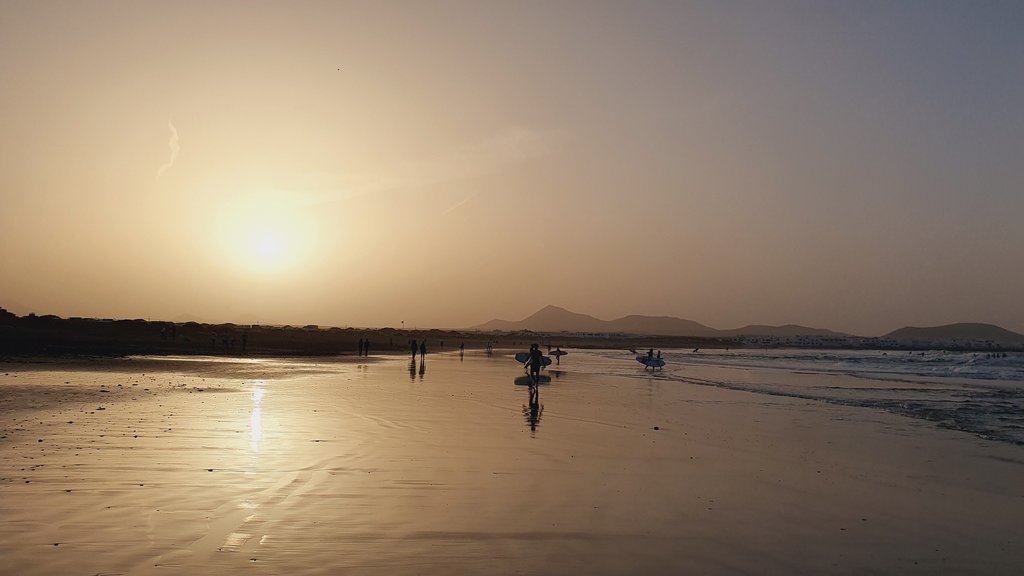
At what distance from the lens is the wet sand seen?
25.8 feet

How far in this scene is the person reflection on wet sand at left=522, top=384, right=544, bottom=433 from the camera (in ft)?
63.4

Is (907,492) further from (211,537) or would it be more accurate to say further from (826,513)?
(211,537)

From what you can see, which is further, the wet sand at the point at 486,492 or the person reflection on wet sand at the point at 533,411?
the person reflection on wet sand at the point at 533,411

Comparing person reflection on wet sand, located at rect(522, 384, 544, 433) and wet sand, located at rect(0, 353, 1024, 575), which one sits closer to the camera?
wet sand, located at rect(0, 353, 1024, 575)

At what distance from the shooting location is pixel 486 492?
10.9 metres

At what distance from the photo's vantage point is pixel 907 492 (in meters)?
11.8

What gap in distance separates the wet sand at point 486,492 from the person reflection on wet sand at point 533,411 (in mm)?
236

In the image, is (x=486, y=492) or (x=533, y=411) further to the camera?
(x=533, y=411)

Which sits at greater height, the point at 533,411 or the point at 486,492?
the point at 533,411

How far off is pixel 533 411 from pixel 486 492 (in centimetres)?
1165

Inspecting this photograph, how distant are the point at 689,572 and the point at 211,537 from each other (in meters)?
5.64

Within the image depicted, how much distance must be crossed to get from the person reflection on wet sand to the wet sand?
0.77 feet

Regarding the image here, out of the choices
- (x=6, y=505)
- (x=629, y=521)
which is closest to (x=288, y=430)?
(x=6, y=505)

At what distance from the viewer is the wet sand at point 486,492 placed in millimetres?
7859
